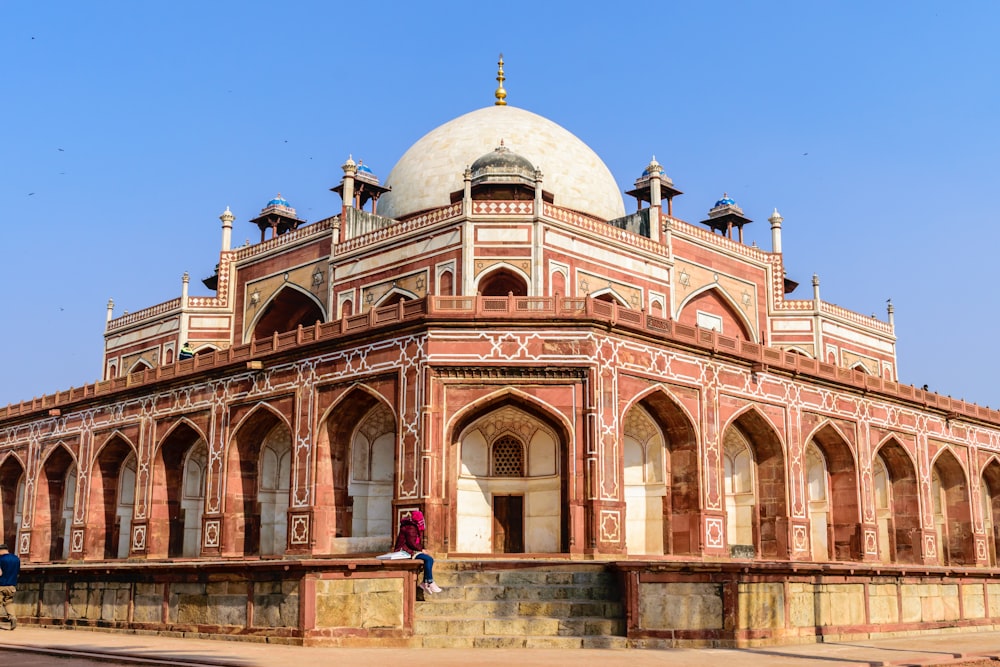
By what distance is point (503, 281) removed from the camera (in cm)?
2606

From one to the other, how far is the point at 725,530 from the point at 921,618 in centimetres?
836

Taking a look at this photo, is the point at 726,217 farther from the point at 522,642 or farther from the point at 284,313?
the point at 522,642

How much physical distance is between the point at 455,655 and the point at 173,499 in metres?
18.1

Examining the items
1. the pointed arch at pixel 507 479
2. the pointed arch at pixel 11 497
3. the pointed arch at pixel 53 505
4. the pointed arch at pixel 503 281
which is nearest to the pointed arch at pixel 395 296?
the pointed arch at pixel 503 281

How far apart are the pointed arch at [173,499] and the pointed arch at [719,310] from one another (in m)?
12.9

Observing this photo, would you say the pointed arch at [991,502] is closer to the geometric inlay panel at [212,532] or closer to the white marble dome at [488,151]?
the white marble dome at [488,151]

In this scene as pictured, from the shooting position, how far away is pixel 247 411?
25.2 metres

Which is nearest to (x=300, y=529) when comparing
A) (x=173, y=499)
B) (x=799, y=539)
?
(x=173, y=499)

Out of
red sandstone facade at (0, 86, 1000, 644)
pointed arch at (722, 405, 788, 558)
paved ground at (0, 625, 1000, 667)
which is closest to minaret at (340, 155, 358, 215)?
red sandstone facade at (0, 86, 1000, 644)

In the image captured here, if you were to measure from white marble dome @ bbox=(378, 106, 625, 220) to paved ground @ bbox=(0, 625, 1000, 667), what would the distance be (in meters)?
19.1

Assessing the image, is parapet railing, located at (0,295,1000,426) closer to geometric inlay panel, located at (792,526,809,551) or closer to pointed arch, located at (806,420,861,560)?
pointed arch, located at (806,420,861,560)

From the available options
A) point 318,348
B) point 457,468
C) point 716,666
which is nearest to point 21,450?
point 318,348

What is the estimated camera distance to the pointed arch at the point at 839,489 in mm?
26906

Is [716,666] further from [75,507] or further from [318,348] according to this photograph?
[75,507]
